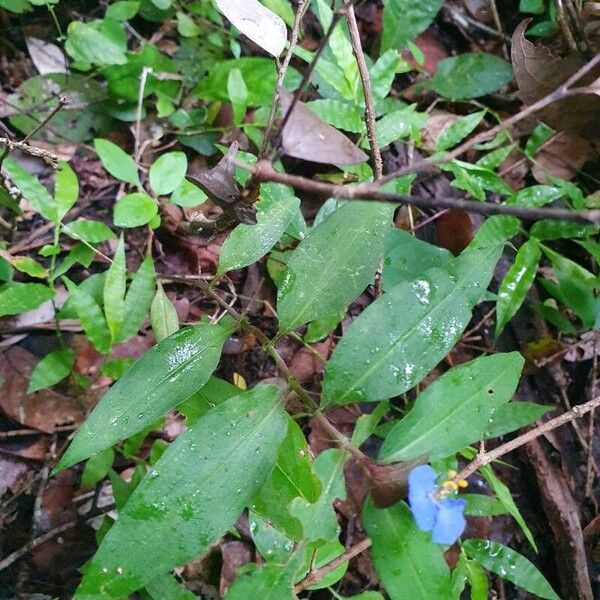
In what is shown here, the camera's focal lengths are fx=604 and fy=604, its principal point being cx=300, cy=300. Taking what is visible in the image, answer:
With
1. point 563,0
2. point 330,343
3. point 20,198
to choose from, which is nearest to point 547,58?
point 563,0

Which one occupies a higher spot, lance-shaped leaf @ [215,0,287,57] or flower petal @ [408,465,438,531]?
lance-shaped leaf @ [215,0,287,57]

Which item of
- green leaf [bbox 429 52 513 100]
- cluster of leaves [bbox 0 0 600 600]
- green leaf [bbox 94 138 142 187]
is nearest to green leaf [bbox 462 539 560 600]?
cluster of leaves [bbox 0 0 600 600]

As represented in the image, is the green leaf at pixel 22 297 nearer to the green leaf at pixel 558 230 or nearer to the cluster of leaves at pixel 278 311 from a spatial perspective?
the cluster of leaves at pixel 278 311

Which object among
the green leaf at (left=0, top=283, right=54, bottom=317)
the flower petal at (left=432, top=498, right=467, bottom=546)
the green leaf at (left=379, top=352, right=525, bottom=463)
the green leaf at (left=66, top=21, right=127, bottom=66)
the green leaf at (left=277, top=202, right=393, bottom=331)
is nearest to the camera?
the flower petal at (left=432, top=498, right=467, bottom=546)

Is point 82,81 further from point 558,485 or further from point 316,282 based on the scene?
point 558,485

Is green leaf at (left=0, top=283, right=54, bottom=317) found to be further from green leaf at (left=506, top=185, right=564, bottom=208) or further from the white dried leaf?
green leaf at (left=506, top=185, right=564, bottom=208)
